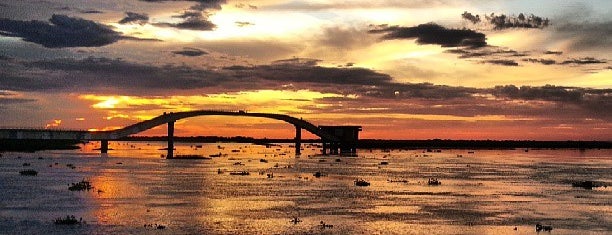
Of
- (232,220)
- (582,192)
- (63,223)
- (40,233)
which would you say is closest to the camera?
(40,233)

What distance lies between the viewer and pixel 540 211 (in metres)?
45.4

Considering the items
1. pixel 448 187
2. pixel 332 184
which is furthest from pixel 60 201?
pixel 448 187

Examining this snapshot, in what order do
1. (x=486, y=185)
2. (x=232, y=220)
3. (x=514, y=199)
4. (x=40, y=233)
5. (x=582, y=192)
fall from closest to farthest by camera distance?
(x=40, y=233) < (x=232, y=220) < (x=514, y=199) < (x=582, y=192) < (x=486, y=185)

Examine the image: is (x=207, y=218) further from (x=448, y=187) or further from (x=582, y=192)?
(x=582, y=192)

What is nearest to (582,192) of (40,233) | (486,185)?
(486,185)

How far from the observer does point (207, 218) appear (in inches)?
1500

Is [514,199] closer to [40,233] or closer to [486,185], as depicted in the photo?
[486,185]

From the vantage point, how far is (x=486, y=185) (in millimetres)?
69750

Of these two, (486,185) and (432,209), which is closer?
(432,209)

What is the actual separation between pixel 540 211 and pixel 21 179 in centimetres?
4215

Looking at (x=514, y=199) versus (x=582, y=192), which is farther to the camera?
(x=582, y=192)

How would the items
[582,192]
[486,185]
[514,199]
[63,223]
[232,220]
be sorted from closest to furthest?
[63,223]
[232,220]
[514,199]
[582,192]
[486,185]

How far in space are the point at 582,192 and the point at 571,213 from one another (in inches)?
757

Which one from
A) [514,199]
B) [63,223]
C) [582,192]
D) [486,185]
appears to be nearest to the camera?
[63,223]
